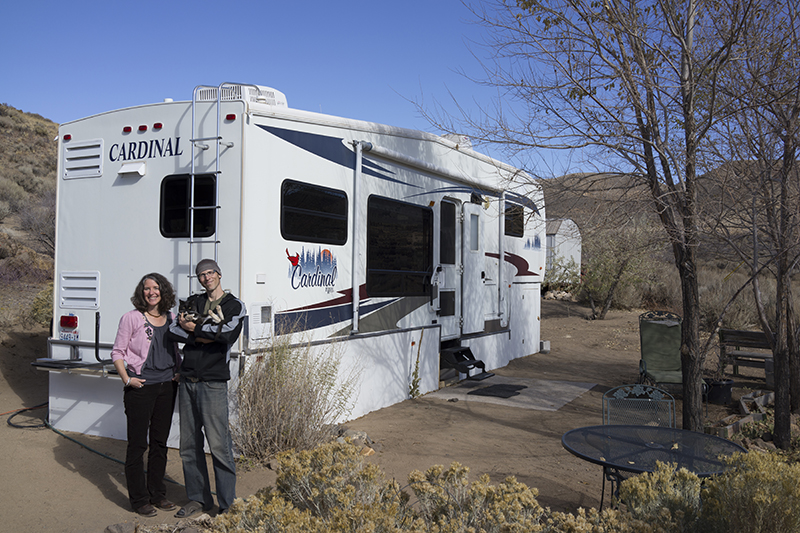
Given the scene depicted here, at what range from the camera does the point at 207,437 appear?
4.12 metres

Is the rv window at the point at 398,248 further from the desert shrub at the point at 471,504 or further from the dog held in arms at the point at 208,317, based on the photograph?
the desert shrub at the point at 471,504

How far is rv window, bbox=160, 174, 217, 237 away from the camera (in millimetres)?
5449

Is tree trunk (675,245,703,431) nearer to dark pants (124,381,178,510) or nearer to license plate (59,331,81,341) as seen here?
dark pants (124,381,178,510)

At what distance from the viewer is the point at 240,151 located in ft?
17.5

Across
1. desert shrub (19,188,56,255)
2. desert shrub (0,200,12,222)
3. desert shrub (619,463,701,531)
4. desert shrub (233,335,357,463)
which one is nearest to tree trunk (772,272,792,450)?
desert shrub (619,463,701,531)

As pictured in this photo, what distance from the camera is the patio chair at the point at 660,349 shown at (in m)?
8.09

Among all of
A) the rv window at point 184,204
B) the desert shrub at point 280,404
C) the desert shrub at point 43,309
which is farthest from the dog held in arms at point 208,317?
the desert shrub at point 43,309

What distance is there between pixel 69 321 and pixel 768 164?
6.61 meters

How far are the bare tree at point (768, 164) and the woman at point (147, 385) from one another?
4498 millimetres

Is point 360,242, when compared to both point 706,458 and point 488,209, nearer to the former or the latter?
point 488,209

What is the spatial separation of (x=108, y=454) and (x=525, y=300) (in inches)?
281

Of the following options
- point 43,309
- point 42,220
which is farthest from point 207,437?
point 42,220

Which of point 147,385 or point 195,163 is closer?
point 147,385

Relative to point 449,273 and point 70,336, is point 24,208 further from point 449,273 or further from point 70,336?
point 449,273
